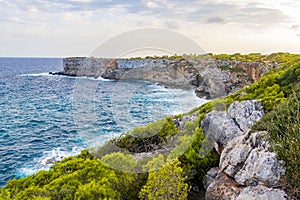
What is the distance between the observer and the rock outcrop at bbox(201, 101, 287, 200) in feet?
31.9

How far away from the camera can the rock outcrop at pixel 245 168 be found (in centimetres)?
973

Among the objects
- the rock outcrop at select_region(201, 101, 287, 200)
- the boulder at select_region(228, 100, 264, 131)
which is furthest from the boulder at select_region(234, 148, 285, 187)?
the boulder at select_region(228, 100, 264, 131)

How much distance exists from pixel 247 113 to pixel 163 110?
78.6ft

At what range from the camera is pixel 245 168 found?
10914 millimetres

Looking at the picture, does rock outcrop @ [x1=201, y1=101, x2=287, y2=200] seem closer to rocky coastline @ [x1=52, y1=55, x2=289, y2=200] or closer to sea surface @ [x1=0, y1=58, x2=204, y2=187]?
rocky coastline @ [x1=52, y1=55, x2=289, y2=200]

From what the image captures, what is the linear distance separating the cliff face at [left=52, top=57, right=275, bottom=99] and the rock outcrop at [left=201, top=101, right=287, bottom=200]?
37.3m

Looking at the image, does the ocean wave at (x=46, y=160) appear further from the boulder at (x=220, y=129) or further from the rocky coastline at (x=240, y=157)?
the boulder at (x=220, y=129)

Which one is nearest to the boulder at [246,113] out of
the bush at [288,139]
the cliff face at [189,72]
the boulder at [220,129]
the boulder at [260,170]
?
the boulder at [220,129]

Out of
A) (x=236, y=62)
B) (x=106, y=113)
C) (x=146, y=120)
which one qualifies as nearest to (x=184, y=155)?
(x=146, y=120)

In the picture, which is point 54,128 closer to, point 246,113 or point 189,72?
point 246,113

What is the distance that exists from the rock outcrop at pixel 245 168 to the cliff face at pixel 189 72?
3732 cm

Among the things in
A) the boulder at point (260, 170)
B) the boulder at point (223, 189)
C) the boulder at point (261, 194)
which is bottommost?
the boulder at point (223, 189)

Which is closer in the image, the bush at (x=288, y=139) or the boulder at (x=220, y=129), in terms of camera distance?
the bush at (x=288, y=139)

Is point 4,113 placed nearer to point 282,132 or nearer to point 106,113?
point 106,113
